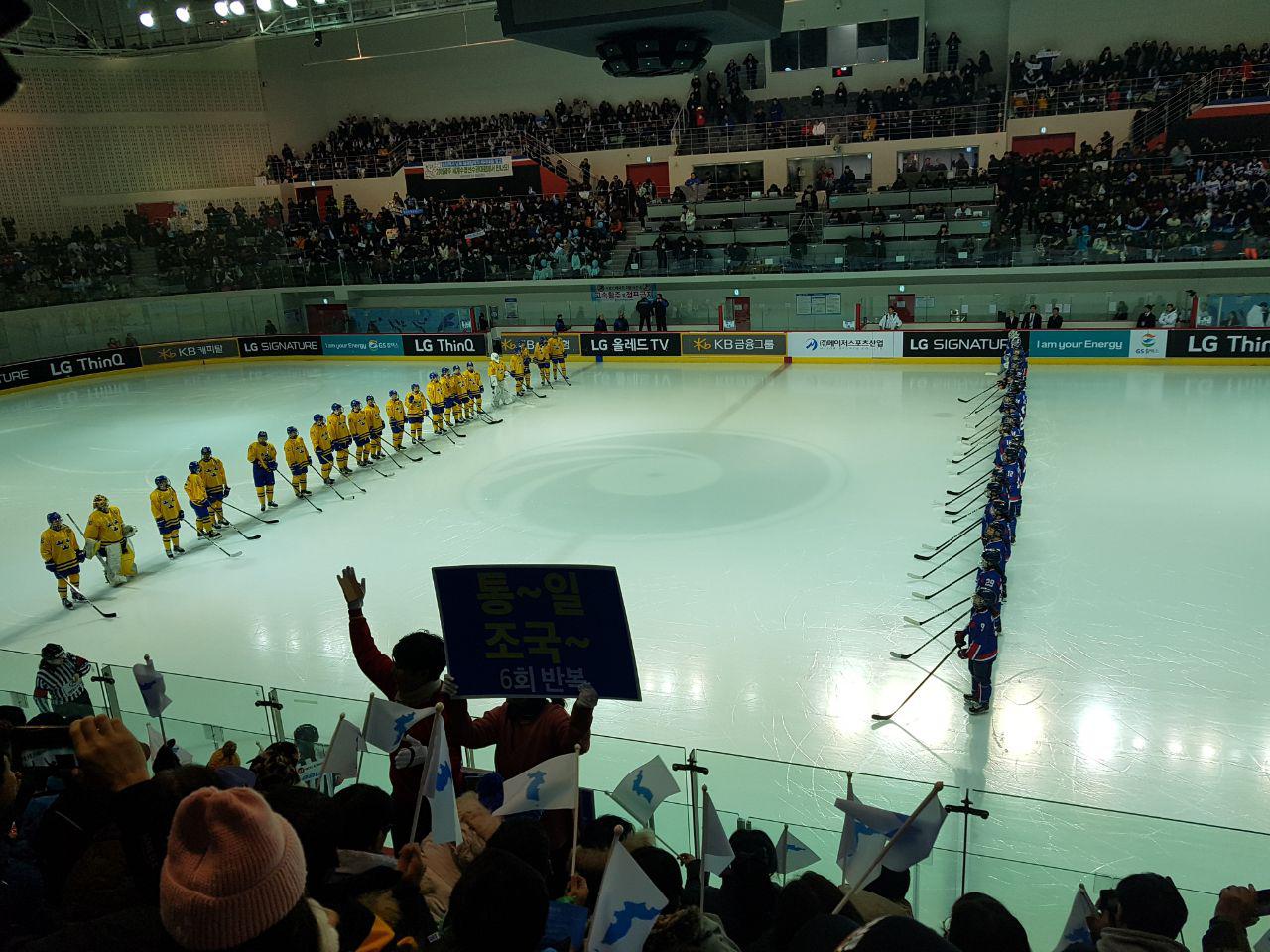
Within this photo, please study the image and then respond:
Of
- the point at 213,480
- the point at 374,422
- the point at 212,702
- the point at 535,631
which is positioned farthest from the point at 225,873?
the point at 374,422

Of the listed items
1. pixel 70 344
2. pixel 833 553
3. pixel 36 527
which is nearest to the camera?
pixel 833 553

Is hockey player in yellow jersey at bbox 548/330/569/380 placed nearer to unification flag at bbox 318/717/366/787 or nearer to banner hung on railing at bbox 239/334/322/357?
banner hung on railing at bbox 239/334/322/357

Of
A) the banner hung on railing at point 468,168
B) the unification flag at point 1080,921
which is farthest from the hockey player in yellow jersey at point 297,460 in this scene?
the banner hung on railing at point 468,168

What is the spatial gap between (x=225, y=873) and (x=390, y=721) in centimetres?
279

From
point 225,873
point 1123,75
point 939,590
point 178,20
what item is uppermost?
point 178,20

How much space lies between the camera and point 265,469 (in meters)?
16.3

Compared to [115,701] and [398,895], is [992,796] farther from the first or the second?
[115,701]

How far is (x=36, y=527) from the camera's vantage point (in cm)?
1609

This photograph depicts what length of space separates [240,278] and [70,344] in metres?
6.03

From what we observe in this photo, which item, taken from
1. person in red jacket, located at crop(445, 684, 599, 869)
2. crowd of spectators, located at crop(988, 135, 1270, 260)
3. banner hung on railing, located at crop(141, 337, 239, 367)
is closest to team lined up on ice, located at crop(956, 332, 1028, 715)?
person in red jacket, located at crop(445, 684, 599, 869)

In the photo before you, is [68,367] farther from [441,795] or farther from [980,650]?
[441,795]

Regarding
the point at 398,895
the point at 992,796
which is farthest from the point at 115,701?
the point at 992,796

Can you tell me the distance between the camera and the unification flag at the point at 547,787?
154 inches

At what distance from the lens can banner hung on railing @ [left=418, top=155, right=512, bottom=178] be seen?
33.2 metres
